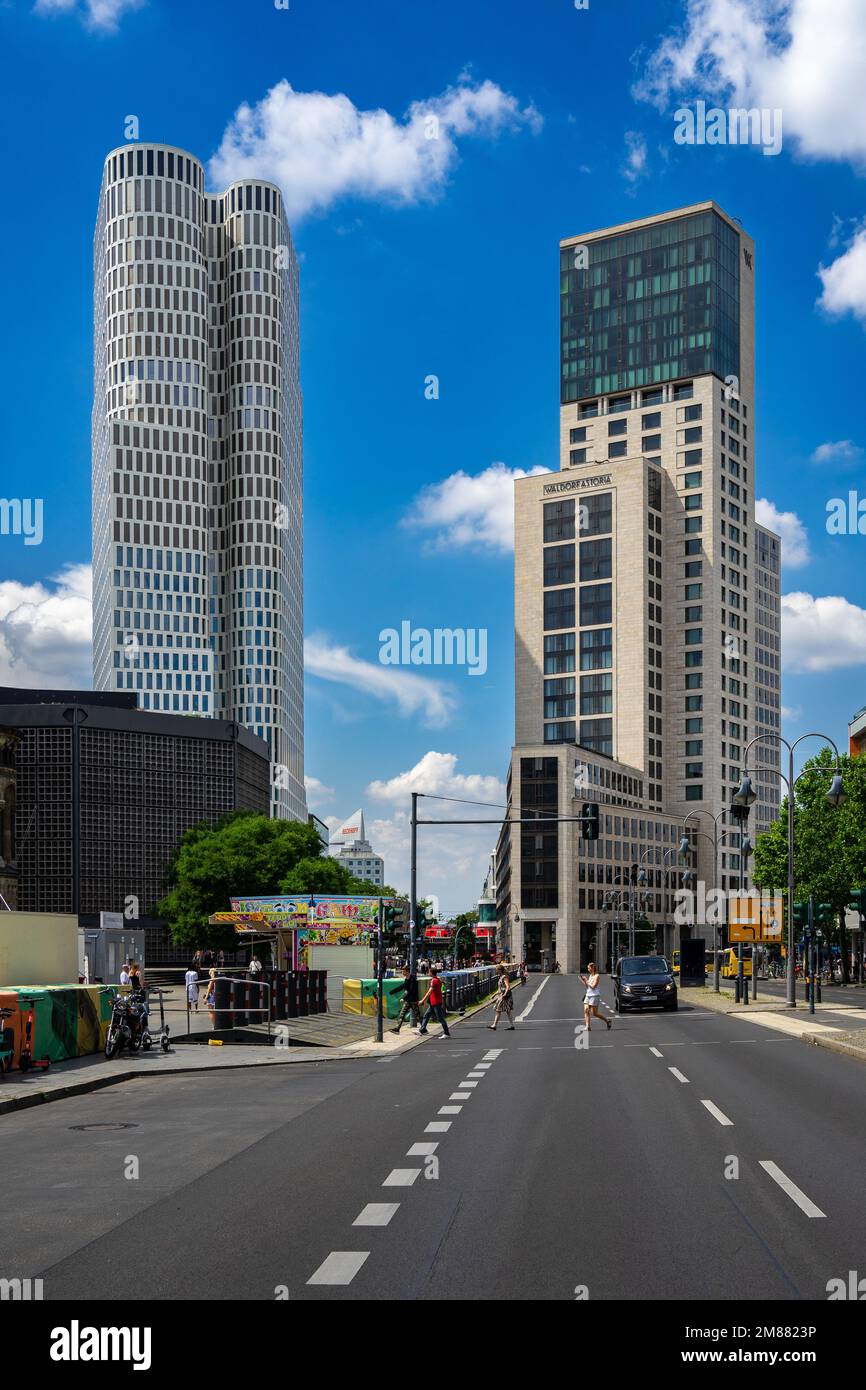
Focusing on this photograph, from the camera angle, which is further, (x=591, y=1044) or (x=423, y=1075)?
(x=591, y=1044)

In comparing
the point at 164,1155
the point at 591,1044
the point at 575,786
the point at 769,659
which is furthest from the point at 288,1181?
the point at 769,659

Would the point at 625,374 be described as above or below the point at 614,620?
above

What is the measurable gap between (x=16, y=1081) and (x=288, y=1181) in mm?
11715

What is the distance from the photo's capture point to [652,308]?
165 m

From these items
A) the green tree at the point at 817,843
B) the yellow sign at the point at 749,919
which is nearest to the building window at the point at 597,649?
the green tree at the point at 817,843

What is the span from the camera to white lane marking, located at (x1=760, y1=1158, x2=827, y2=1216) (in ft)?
33.6

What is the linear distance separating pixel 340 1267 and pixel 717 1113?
9.19 m

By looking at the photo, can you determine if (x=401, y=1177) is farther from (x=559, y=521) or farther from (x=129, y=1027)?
(x=559, y=521)

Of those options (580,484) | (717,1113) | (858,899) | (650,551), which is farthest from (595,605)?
(717,1113)

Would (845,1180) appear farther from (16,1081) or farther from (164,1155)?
(16,1081)

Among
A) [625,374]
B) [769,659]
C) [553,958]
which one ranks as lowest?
[553,958]

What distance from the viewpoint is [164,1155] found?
14.3 meters

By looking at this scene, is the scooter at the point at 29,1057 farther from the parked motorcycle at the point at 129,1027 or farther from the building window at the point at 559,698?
the building window at the point at 559,698
